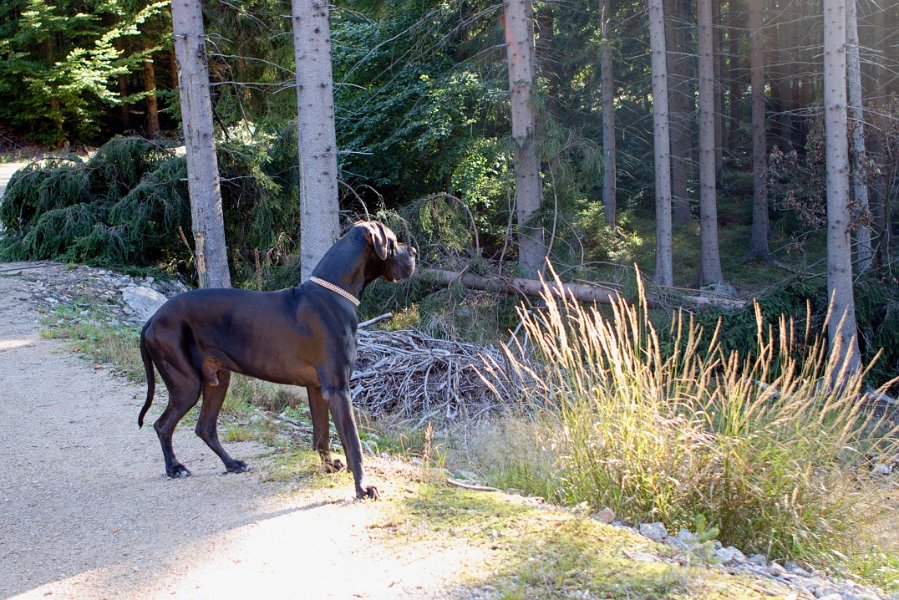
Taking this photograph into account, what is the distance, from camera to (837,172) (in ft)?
42.5

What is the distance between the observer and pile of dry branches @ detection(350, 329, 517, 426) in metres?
9.59

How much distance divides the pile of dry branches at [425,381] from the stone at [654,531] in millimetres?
4133

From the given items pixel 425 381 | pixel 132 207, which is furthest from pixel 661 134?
pixel 132 207

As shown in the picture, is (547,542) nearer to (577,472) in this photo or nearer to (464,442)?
(577,472)

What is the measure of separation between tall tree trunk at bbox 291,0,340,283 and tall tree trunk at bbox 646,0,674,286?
9.22 metres

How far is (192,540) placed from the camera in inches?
186

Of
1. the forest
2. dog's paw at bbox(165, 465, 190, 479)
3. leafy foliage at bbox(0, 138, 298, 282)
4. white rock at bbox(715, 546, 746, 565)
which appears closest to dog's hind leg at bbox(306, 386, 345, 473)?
dog's paw at bbox(165, 465, 190, 479)

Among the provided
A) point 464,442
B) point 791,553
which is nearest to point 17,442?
point 464,442

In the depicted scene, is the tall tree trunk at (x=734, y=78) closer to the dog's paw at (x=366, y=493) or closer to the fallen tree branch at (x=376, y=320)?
the fallen tree branch at (x=376, y=320)

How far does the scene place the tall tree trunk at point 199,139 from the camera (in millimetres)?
11680

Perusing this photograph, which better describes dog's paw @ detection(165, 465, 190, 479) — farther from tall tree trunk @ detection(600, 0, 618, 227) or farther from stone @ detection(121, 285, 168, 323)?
tall tree trunk @ detection(600, 0, 618, 227)

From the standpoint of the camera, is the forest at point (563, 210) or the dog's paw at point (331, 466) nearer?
the forest at point (563, 210)

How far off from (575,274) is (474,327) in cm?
233

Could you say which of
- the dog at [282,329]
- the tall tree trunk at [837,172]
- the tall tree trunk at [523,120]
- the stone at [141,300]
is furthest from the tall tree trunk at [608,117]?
the dog at [282,329]
